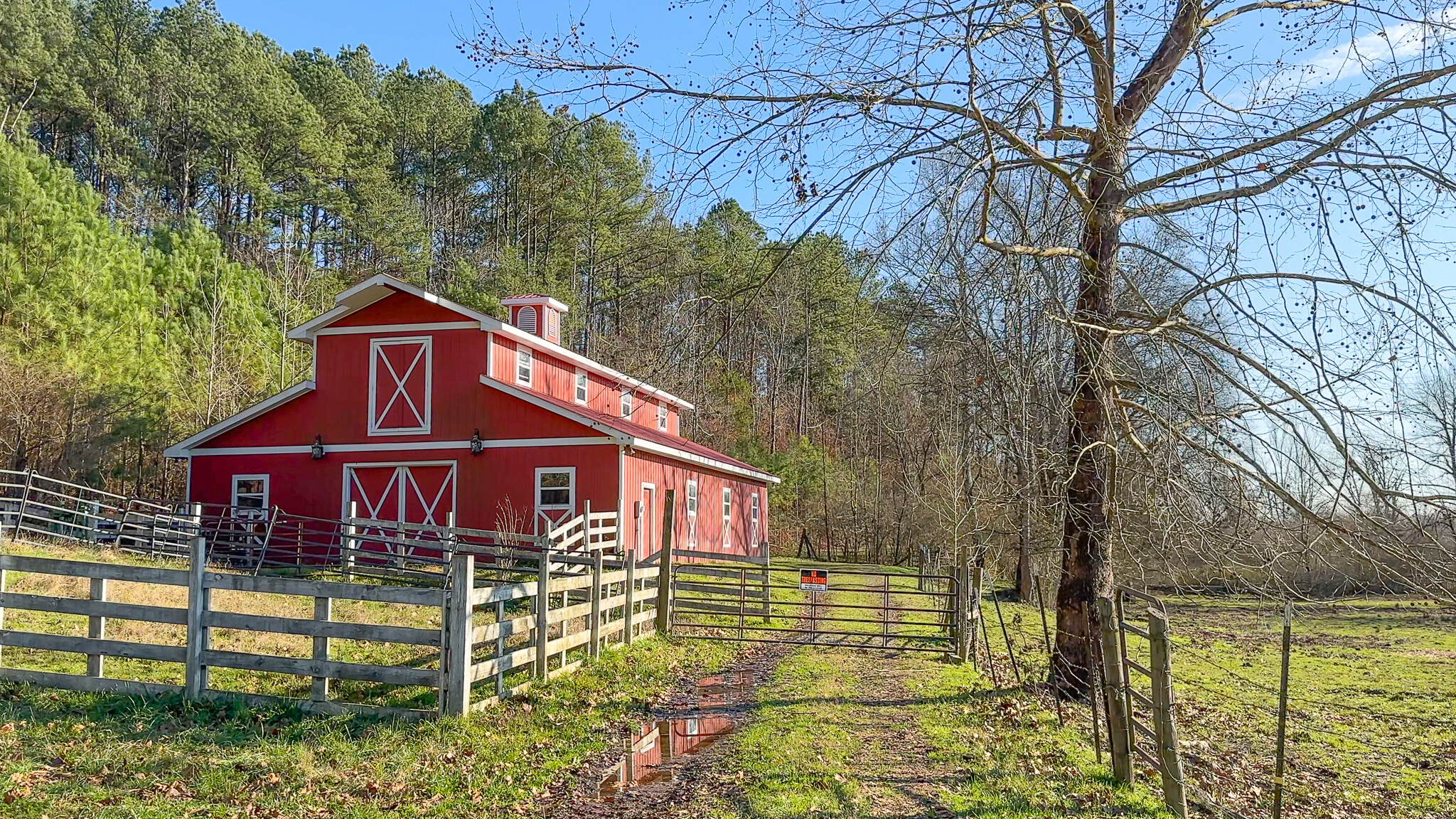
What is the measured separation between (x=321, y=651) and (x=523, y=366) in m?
16.5

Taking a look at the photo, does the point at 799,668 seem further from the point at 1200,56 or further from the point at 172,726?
the point at 1200,56

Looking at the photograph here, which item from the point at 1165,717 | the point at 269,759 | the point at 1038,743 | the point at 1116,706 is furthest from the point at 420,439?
the point at 1165,717

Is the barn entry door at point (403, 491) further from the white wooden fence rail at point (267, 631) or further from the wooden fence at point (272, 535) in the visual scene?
the white wooden fence rail at point (267, 631)

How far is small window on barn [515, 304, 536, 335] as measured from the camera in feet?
91.2

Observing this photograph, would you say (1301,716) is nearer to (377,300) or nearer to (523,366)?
(523,366)

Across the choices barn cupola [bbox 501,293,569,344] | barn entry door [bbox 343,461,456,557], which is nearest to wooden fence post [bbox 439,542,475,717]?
barn entry door [bbox 343,461,456,557]

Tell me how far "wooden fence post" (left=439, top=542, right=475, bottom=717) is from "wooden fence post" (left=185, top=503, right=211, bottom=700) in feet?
6.80

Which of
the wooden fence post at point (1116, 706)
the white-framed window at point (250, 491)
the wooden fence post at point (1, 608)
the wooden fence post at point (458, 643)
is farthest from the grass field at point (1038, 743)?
the white-framed window at point (250, 491)

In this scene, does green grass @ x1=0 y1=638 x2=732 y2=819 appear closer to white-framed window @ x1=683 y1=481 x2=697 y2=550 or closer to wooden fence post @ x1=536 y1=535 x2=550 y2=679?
wooden fence post @ x1=536 y1=535 x2=550 y2=679

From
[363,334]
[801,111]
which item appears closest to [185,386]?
[363,334]

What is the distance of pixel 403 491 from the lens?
2316 centimetres

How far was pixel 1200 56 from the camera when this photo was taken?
22.4 ft

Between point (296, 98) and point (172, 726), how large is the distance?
1692 inches

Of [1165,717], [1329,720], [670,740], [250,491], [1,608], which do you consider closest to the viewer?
[1165,717]
